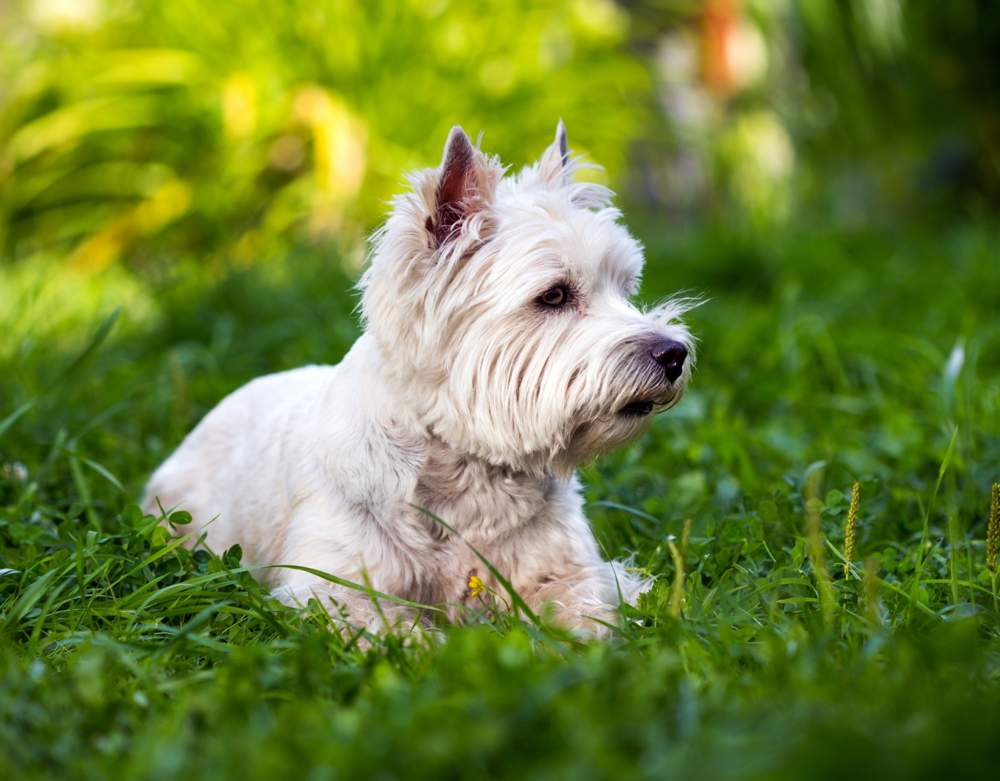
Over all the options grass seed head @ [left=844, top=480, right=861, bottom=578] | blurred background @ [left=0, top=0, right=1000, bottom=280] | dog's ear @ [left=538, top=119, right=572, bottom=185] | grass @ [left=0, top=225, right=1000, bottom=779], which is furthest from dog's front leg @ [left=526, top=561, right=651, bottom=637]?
blurred background @ [left=0, top=0, right=1000, bottom=280]

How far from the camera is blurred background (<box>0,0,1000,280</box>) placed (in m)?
7.46

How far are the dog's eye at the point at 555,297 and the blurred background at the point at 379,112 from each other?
13.6ft

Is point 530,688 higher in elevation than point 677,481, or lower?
higher

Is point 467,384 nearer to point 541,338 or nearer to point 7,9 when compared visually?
point 541,338

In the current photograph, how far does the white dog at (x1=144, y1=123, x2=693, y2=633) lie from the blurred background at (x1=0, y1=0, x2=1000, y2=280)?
406 centimetres

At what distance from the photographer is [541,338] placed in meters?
2.72

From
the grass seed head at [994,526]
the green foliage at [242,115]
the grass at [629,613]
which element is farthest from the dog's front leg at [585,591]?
the green foliage at [242,115]

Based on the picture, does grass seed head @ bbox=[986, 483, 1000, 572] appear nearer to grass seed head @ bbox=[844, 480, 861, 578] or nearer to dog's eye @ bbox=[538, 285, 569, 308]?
grass seed head @ bbox=[844, 480, 861, 578]

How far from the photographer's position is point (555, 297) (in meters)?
2.78

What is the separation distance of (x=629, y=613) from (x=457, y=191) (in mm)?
1062

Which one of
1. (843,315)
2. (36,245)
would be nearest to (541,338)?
(843,315)

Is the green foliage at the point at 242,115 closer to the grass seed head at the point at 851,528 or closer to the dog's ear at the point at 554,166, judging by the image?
the dog's ear at the point at 554,166

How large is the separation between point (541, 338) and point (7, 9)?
26.5 feet

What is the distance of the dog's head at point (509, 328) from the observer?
267cm
